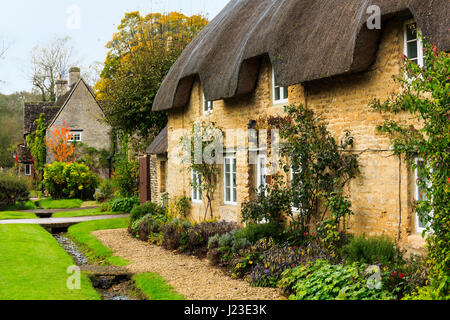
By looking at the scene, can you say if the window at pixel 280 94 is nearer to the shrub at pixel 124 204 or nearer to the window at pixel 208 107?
the window at pixel 208 107

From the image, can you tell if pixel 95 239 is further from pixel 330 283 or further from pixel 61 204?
pixel 61 204

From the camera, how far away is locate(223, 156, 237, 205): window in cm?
1296

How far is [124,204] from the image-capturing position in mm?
22141

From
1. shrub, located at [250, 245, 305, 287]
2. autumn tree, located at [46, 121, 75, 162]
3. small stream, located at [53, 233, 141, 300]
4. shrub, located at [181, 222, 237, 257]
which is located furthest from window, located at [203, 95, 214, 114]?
autumn tree, located at [46, 121, 75, 162]

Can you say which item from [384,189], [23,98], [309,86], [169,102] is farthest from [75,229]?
[23,98]

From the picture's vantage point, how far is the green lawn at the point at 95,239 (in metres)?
11.5

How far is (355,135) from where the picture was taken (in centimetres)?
877

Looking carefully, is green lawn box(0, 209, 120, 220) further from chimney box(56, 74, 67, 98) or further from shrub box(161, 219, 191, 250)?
chimney box(56, 74, 67, 98)

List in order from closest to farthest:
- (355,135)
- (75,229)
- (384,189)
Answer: (384,189) → (355,135) → (75,229)

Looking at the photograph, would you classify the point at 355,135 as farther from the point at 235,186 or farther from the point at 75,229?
the point at 75,229

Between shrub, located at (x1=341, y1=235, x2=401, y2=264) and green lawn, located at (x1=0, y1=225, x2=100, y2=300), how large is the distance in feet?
14.0

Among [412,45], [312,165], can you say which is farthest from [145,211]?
[412,45]

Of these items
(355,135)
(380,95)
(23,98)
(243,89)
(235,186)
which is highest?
(23,98)
